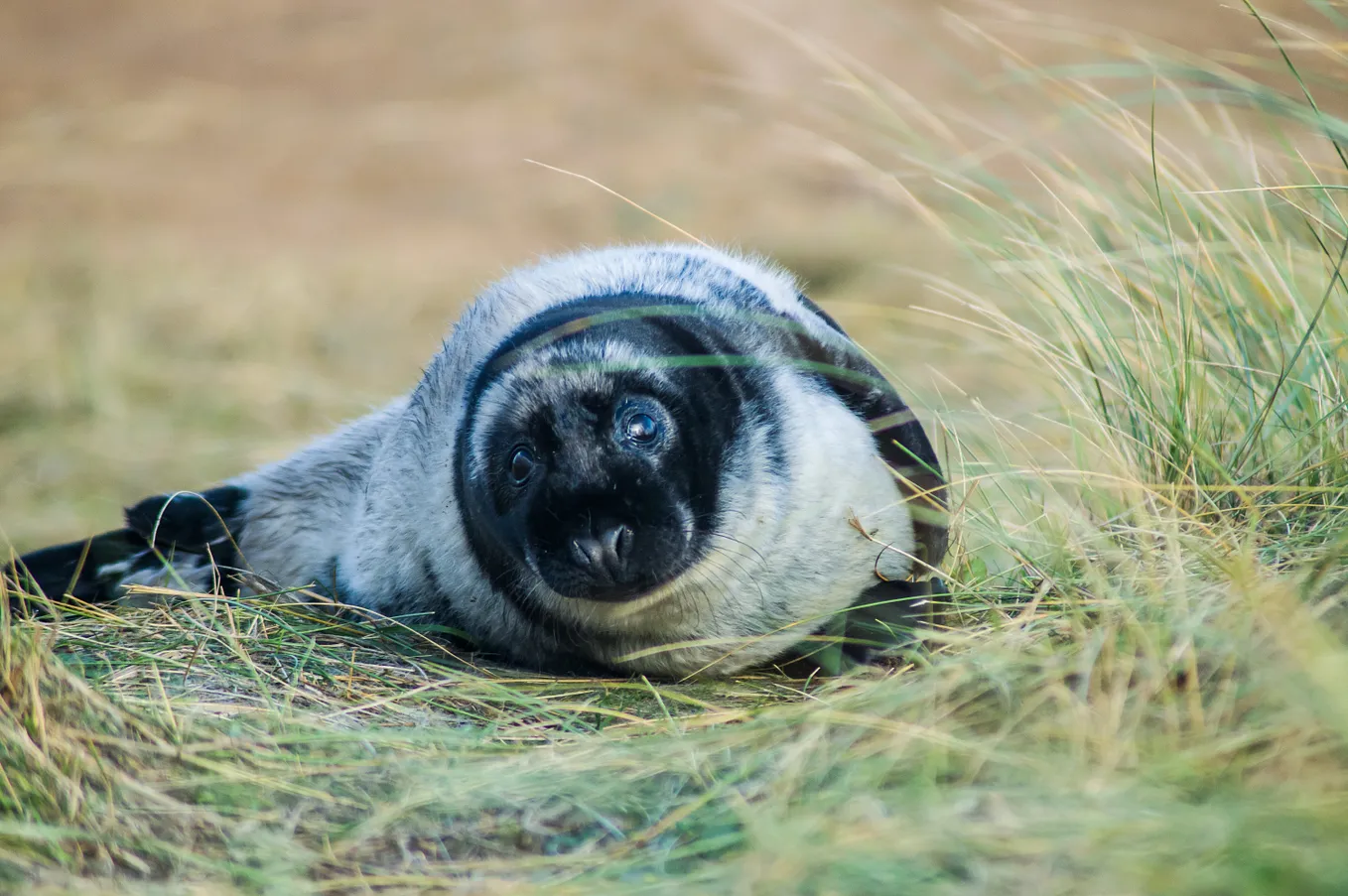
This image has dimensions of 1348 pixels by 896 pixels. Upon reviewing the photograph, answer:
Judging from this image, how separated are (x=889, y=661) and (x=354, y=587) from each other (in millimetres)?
1630

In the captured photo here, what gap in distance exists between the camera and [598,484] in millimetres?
2883

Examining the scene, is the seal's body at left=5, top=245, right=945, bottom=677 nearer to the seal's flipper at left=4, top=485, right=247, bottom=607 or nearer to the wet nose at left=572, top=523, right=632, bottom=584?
the wet nose at left=572, top=523, right=632, bottom=584

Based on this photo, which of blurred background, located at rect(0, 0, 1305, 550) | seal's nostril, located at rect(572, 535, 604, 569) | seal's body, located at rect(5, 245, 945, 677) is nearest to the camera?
seal's nostril, located at rect(572, 535, 604, 569)

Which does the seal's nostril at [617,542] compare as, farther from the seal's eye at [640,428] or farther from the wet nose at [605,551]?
the seal's eye at [640,428]

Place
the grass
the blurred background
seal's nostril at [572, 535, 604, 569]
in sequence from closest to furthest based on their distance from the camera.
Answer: the grass → seal's nostril at [572, 535, 604, 569] → the blurred background

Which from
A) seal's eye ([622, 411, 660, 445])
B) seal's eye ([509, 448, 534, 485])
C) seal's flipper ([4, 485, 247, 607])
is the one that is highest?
seal's eye ([622, 411, 660, 445])

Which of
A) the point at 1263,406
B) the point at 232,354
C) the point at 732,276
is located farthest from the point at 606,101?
the point at 1263,406

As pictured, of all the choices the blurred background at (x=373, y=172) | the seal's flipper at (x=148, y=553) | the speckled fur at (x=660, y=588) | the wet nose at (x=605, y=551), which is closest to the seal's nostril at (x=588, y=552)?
the wet nose at (x=605, y=551)

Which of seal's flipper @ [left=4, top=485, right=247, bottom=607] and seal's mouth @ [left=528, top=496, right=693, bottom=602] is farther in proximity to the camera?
seal's flipper @ [left=4, top=485, right=247, bottom=607]

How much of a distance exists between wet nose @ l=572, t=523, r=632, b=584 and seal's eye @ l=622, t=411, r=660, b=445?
0.22m

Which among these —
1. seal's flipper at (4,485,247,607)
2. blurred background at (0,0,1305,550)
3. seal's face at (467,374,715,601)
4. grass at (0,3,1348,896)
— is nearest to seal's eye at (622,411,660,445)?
seal's face at (467,374,715,601)

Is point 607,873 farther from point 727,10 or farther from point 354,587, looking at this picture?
point 727,10

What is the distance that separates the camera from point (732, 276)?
3645mm

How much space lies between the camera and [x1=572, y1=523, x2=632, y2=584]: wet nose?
2840 millimetres
